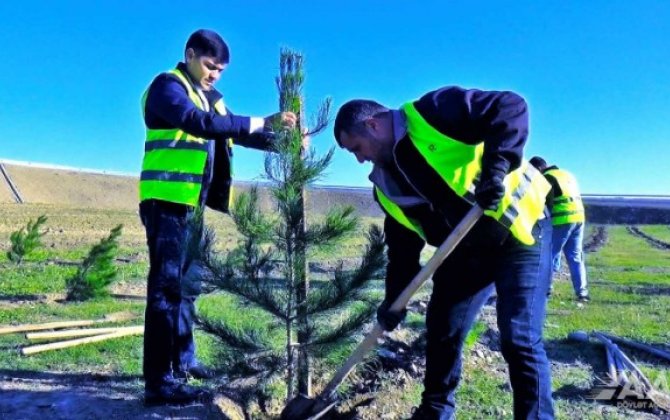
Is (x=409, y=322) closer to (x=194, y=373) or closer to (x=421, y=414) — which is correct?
(x=194, y=373)

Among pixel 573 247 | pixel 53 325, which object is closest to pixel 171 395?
pixel 53 325

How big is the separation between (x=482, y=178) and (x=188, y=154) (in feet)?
5.34

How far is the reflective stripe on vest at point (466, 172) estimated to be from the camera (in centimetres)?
270

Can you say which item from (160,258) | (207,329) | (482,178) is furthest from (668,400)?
(160,258)

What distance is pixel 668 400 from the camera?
13.0 ft

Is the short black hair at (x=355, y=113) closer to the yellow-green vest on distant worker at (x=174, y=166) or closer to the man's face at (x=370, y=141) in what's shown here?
the man's face at (x=370, y=141)

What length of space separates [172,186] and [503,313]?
6.05 feet

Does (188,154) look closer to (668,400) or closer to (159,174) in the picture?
(159,174)

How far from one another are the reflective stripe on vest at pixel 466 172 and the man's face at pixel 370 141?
0.12 metres

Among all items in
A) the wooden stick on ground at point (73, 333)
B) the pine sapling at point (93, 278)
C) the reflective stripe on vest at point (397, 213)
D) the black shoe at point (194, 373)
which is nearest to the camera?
the reflective stripe on vest at point (397, 213)

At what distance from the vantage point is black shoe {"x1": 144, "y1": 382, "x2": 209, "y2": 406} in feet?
11.3

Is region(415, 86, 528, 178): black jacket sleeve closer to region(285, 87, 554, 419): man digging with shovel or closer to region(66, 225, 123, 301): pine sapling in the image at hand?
region(285, 87, 554, 419): man digging with shovel

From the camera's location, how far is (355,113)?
2768 millimetres

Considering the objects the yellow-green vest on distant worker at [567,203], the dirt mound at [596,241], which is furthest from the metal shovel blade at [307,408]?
the dirt mound at [596,241]
